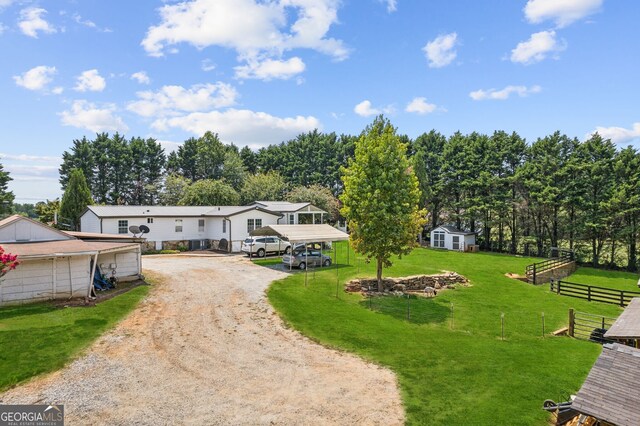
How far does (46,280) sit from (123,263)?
198 inches

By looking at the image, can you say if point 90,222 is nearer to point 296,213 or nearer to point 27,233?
point 27,233

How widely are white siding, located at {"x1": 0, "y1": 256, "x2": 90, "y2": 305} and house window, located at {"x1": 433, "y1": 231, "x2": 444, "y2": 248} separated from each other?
38761 mm

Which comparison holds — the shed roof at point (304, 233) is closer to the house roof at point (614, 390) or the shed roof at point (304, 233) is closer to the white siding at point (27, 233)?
the white siding at point (27, 233)

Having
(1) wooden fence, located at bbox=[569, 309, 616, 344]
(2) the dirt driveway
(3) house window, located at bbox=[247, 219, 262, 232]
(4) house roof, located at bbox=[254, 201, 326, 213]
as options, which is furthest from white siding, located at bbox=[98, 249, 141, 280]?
(1) wooden fence, located at bbox=[569, 309, 616, 344]

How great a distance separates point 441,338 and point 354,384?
19.5ft

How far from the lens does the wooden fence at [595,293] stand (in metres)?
23.7

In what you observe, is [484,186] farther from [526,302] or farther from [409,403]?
[409,403]

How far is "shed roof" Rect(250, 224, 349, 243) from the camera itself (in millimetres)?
27469

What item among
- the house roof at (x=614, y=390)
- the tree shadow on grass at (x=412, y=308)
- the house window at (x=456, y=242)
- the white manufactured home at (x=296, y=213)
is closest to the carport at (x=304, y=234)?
the tree shadow on grass at (x=412, y=308)

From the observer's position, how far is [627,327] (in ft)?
36.4

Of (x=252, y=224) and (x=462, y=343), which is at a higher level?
(x=252, y=224)

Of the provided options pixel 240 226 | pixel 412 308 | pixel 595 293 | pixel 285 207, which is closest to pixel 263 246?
pixel 240 226

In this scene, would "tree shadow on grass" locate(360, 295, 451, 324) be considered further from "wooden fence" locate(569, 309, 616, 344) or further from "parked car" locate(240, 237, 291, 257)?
"parked car" locate(240, 237, 291, 257)

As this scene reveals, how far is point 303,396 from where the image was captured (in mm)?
9789
